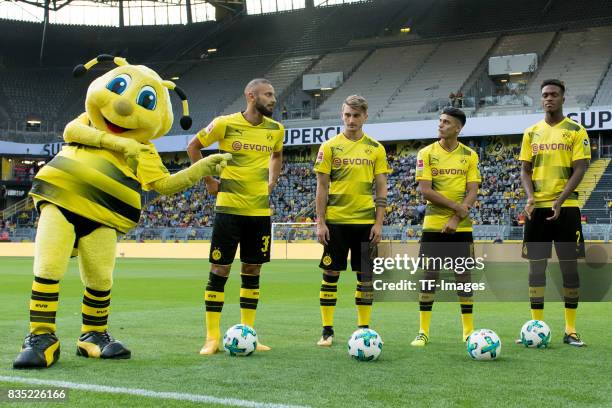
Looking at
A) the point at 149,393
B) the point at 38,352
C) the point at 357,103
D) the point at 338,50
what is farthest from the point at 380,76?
the point at 149,393

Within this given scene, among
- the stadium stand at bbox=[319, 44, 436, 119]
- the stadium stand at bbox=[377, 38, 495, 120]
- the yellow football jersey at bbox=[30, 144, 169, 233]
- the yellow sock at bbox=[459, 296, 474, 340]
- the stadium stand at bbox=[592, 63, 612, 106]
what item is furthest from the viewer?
the stadium stand at bbox=[319, 44, 436, 119]

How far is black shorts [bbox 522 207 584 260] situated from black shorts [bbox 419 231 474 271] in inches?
21.4

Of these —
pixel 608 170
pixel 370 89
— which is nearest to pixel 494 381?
pixel 608 170

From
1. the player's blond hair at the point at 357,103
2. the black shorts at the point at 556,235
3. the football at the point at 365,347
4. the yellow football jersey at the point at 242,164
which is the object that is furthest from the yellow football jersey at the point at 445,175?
the football at the point at 365,347

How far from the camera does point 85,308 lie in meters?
5.59

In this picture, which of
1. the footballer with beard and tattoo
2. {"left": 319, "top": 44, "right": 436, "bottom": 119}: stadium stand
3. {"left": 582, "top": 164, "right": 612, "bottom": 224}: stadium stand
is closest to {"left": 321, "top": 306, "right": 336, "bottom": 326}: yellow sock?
the footballer with beard and tattoo

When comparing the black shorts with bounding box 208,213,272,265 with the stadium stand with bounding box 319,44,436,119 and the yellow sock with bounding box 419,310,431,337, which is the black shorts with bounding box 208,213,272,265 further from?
the stadium stand with bounding box 319,44,436,119

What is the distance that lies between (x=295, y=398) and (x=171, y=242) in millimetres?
25697

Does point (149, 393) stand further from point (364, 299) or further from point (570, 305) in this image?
point (570, 305)

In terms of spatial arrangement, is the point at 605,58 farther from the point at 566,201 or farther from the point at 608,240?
the point at 566,201

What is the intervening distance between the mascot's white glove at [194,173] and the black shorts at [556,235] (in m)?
2.97

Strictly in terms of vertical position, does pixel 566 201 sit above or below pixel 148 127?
below

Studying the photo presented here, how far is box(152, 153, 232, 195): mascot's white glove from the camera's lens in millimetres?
5383

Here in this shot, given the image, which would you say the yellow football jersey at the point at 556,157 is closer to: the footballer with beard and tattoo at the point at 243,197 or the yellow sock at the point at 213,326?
the footballer with beard and tattoo at the point at 243,197
